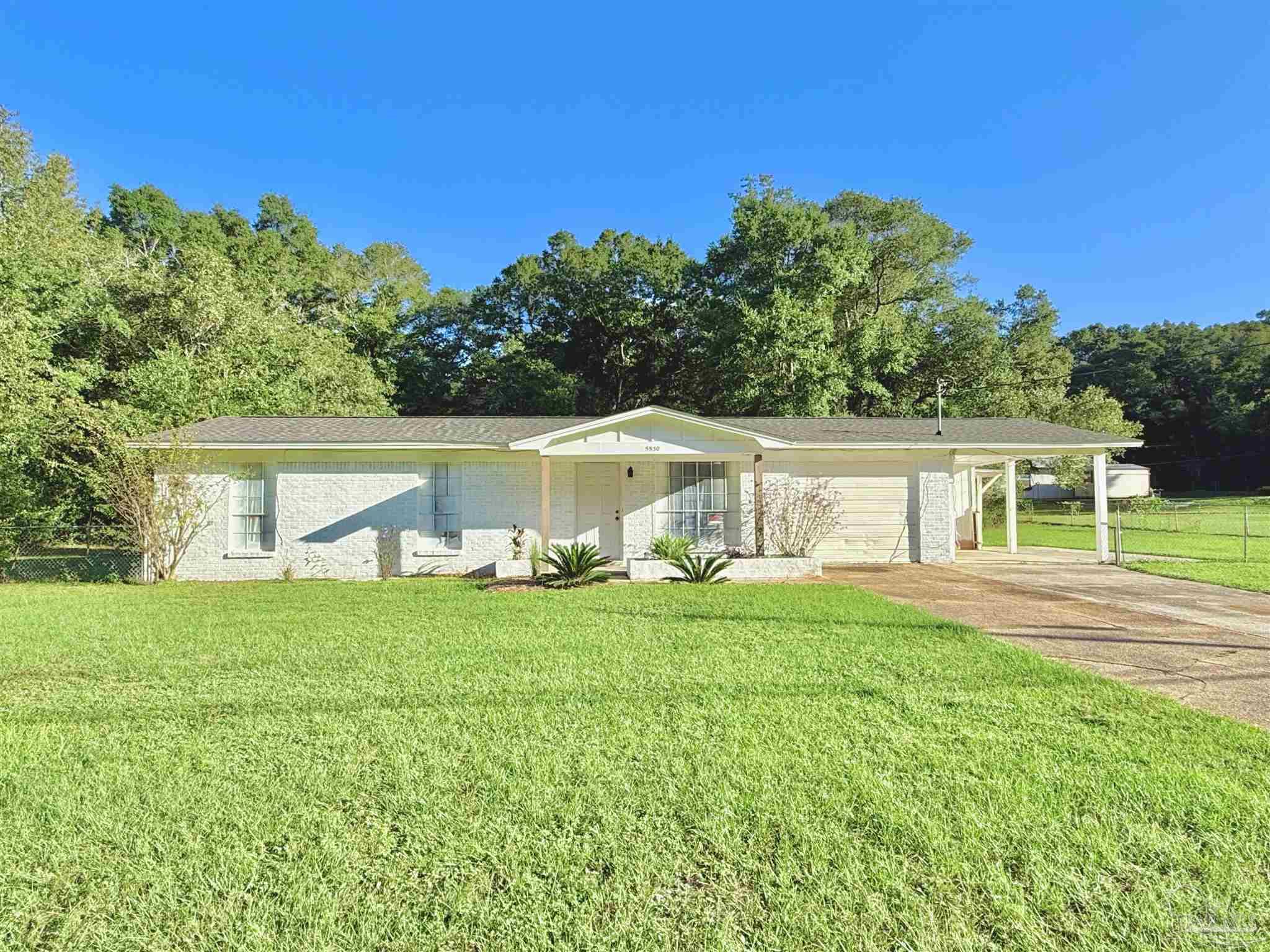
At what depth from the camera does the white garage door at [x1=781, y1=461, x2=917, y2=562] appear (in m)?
14.5

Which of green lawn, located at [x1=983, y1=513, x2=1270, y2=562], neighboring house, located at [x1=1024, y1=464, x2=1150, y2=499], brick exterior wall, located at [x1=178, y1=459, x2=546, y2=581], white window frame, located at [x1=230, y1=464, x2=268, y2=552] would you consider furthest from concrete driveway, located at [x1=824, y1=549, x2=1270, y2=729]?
neighboring house, located at [x1=1024, y1=464, x2=1150, y2=499]

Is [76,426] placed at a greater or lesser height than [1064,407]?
lesser

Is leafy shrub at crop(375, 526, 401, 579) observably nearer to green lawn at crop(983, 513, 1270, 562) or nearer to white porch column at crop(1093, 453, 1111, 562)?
white porch column at crop(1093, 453, 1111, 562)

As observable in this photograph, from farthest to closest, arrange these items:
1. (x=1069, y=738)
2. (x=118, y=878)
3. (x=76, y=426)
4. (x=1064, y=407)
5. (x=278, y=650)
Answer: (x=1064, y=407)
(x=76, y=426)
(x=278, y=650)
(x=1069, y=738)
(x=118, y=878)

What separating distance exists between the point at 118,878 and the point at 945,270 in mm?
33840

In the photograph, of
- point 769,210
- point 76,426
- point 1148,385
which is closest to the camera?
point 76,426

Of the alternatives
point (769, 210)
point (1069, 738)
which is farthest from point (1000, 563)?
point (769, 210)

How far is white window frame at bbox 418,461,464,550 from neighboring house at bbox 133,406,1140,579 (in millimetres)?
26

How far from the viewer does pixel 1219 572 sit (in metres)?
11.6

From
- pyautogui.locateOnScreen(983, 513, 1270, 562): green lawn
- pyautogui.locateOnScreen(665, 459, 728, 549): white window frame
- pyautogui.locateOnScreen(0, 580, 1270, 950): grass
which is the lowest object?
pyautogui.locateOnScreen(0, 580, 1270, 950): grass

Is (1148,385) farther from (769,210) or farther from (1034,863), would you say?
(1034,863)

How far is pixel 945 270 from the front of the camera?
98.4ft

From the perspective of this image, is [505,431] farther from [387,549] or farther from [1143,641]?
[1143,641]

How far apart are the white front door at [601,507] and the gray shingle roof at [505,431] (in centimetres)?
121
